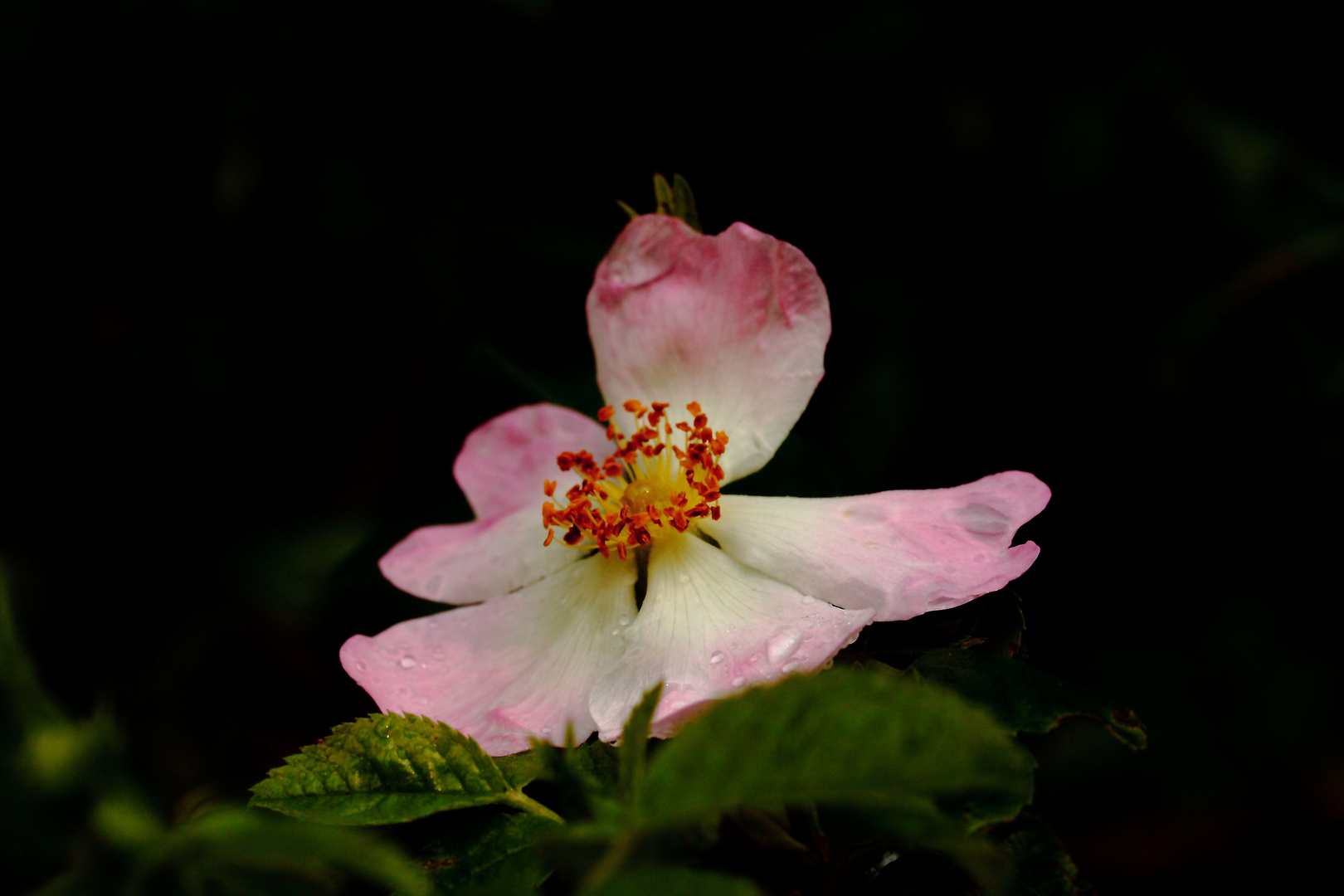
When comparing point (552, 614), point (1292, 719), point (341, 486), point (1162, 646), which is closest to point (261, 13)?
point (341, 486)

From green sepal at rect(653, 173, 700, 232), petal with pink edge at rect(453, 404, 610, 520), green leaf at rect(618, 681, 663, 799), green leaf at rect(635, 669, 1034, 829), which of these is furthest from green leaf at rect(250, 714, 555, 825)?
green sepal at rect(653, 173, 700, 232)

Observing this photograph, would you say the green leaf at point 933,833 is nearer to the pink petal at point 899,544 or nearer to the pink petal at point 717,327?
the pink petal at point 899,544

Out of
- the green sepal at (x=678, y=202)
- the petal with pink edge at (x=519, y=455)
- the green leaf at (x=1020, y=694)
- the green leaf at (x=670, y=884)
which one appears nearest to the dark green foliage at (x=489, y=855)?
the green leaf at (x=670, y=884)

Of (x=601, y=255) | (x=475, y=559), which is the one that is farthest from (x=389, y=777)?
(x=601, y=255)

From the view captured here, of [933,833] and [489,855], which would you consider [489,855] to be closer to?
[489,855]

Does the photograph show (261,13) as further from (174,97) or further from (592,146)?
(592,146)

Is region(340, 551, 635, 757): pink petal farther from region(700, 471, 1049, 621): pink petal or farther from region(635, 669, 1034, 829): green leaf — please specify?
region(635, 669, 1034, 829): green leaf
